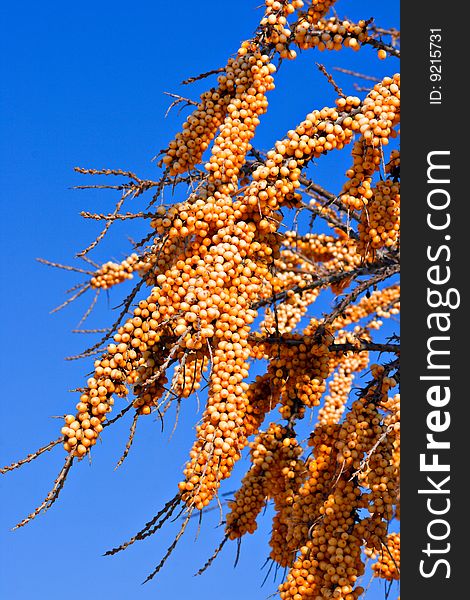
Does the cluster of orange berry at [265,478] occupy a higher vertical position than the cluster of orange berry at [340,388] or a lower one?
lower

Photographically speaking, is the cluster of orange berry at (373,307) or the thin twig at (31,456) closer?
the thin twig at (31,456)

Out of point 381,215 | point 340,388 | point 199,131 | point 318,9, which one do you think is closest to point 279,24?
point 318,9

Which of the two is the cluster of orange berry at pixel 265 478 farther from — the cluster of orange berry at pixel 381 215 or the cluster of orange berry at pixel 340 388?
the cluster of orange berry at pixel 340 388

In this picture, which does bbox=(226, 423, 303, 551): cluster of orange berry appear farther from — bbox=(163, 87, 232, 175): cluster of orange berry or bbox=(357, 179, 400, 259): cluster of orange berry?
bbox=(163, 87, 232, 175): cluster of orange berry

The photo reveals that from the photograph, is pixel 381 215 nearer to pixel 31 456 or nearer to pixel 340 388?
pixel 31 456

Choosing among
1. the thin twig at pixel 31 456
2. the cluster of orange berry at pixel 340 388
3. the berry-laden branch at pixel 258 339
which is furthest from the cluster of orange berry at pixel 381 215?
the cluster of orange berry at pixel 340 388

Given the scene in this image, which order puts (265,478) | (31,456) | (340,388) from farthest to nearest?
(340,388)
(265,478)
(31,456)

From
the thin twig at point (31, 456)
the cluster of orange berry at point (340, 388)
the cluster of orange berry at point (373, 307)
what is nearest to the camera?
the thin twig at point (31, 456)

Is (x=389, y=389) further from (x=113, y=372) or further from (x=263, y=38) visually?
(x=263, y=38)

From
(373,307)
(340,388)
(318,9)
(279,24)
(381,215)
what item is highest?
(373,307)

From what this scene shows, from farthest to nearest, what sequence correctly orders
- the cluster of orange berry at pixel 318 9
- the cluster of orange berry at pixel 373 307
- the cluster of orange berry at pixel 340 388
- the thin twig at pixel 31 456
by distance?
the cluster of orange berry at pixel 373 307 → the cluster of orange berry at pixel 340 388 → the cluster of orange berry at pixel 318 9 → the thin twig at pixel 31 456

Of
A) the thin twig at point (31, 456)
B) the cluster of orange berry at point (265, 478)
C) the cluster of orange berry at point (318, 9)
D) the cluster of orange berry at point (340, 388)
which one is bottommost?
the thin twig at point (31, 456)

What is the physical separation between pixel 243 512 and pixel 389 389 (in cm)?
131

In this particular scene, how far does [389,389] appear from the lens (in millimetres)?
5492
